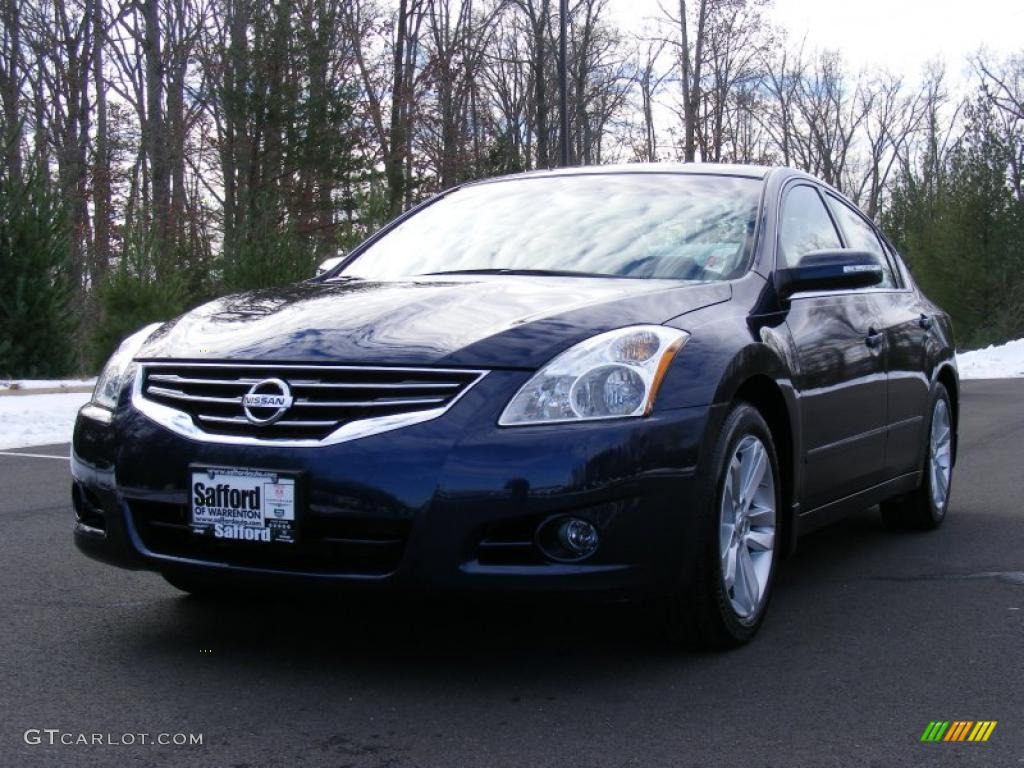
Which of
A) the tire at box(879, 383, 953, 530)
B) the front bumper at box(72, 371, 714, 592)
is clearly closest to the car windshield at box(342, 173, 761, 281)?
the front bumper at box(72, 371, 714, 592)

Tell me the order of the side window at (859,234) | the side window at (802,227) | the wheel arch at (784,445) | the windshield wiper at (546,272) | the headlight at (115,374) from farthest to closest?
the side window at (859,234) < the side window at (802,227) < the windshield wiper at (546,272) < the wheel arch at (784,445) < the headlight at (115,374)

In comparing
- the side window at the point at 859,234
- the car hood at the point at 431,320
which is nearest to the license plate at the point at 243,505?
the car hood at the point at 431,320

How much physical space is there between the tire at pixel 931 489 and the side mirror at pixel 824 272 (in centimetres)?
172

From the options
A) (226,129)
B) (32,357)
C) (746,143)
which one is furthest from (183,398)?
(746,143)

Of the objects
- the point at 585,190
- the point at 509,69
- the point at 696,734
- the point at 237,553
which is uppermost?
the point at 509,69

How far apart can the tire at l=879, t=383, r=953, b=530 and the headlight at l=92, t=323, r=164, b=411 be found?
361 centimetres

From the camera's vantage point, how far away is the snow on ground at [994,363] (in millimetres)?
22047

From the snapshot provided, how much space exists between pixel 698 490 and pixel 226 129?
3056 centimetres

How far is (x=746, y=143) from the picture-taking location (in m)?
56.6

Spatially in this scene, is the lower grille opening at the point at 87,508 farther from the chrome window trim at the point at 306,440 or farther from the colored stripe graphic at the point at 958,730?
the colored stripe graphic at the point at 958,730

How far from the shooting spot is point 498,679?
3611 mm

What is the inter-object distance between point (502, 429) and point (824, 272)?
5.18 feet

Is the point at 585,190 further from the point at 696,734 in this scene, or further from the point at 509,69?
the point at 509,69

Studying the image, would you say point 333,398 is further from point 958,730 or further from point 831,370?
point 831,370
